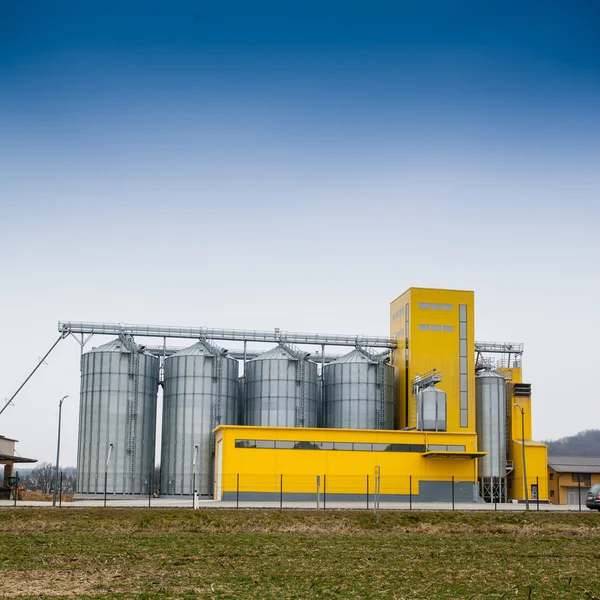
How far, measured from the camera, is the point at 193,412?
72312mm

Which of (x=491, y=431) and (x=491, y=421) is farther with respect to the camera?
(x=491, y=421)

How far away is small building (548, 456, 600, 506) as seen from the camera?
8006 cm

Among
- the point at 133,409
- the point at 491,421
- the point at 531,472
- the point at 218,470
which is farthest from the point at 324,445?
the point at 531,472

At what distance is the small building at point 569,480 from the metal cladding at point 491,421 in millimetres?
7790

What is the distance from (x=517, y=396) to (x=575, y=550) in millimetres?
53583

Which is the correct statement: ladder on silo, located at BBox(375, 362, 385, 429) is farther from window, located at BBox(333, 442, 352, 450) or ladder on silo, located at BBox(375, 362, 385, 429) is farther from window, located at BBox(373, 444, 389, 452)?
window, located at BBox(333, 442, 352, 450)

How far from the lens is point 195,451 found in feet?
234

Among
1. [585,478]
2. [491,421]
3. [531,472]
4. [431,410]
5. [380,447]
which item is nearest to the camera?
[380,447]

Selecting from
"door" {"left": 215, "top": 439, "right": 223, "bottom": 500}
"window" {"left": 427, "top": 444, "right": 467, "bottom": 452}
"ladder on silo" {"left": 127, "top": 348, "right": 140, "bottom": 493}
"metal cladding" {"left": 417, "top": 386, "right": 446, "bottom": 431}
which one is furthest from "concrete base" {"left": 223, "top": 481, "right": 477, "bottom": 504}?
"ladder on silo" {"left": 127, "top": 348, "right": 140, "bottom": 493}

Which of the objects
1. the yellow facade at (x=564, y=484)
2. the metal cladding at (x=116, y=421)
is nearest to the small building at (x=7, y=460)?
the metal cladding at (x=116, y=421)

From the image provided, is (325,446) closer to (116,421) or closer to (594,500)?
(116,421)

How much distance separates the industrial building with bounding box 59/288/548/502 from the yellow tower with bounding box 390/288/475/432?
4.3 inches

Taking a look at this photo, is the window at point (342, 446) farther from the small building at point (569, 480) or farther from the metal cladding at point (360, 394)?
the small building at point (569, 480)

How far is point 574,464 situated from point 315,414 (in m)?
27.6
